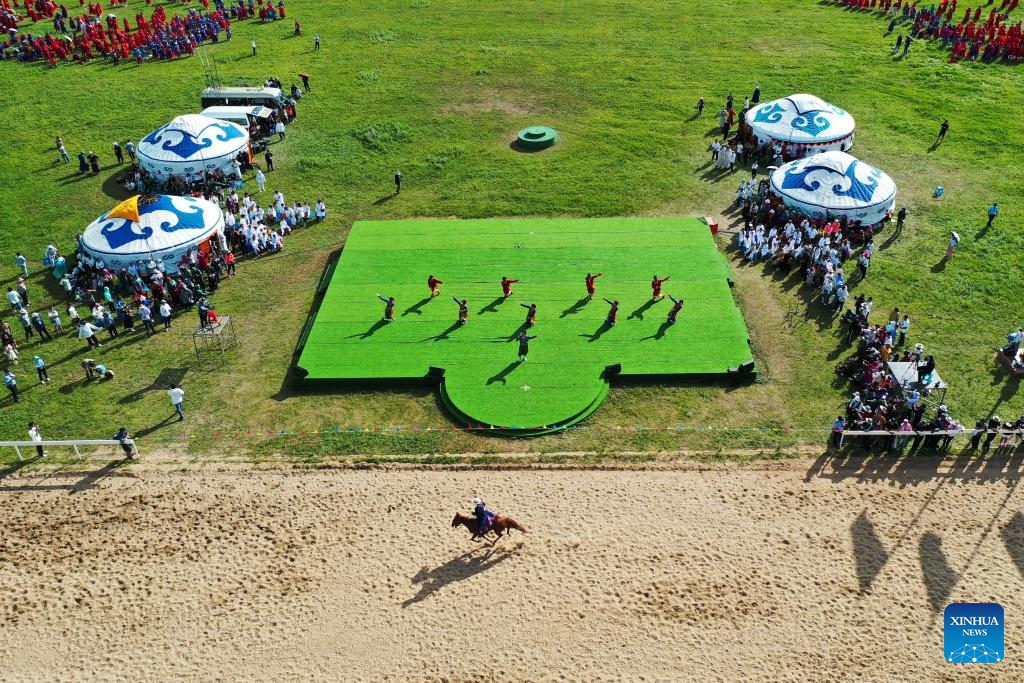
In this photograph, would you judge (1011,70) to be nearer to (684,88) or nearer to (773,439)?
(684,88)

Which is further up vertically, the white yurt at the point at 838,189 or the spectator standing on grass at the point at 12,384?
the white yurt at the point at 838,189

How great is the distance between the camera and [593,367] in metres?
28.6

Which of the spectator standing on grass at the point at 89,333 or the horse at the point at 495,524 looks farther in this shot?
the spectator standing on grass at the point at 89,333

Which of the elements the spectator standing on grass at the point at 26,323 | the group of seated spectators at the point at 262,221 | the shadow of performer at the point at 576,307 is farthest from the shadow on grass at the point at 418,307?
the spectator standing on grass at the point at 26,323

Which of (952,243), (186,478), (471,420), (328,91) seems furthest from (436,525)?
(328,91)

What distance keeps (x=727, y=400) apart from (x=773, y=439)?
2.24 m

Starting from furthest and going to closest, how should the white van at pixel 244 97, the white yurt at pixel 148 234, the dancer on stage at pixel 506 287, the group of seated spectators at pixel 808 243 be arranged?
the white van at pixel 244 97, the white yurt at pixel 148 234, the group of seated spectators at pixel 808 243, the dancer on stage at pixel 506 287

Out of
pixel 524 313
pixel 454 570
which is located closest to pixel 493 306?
pixel 524 313

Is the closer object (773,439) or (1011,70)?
(773,439)

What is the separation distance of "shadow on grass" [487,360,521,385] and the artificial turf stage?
0.12ft

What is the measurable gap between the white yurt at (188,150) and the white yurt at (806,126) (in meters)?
27.8

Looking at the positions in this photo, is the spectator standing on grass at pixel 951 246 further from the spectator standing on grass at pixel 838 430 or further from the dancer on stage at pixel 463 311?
the dancer on stage at pixel 463 311

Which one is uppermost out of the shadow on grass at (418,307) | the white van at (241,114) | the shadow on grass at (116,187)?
the white van at (241,114)

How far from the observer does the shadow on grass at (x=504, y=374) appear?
2808 centimetres
